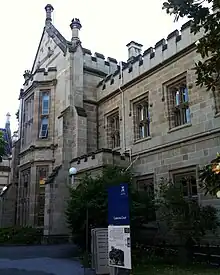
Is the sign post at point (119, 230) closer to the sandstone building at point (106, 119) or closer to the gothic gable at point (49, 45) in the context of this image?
the sandstone building at point (106, 119)

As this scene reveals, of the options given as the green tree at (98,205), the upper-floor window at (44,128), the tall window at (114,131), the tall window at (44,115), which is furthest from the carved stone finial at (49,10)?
the green tree at (98,205)

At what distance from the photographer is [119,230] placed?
6.21 m

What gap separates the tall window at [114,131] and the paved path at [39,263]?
6.79 m

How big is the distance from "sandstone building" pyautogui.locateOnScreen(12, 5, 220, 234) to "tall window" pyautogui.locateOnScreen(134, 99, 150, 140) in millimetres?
52

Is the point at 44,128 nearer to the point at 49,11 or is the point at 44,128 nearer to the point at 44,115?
the point at 44,115

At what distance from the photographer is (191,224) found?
1011cm

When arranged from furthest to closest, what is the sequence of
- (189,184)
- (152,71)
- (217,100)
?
(152,71), (189,184), (217,100)

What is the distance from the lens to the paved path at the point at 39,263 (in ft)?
29.2

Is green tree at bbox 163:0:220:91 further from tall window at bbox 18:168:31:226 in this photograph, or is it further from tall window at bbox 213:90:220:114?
tall window at bbox 18:168:31:226

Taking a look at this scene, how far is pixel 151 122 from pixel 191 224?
6.42 m

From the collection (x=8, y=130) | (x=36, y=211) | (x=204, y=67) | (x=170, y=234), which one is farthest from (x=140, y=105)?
(x=8, y=130)

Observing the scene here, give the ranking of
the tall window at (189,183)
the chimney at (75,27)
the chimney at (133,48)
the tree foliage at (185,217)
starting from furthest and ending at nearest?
the chimney at (133,48)
the chimney at (75,27)
the tall window at (189,183)
the tree foliage at (185,217)

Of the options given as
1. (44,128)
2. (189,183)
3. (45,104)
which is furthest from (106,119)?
(189,183)

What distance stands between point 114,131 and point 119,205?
12503mm
